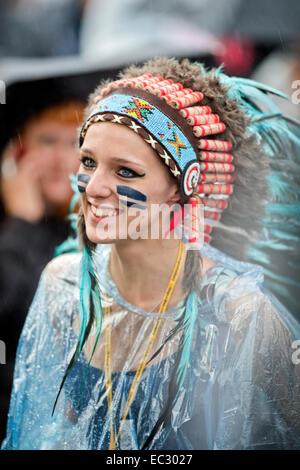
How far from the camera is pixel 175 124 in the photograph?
1.20m

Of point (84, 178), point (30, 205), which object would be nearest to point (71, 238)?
point (30, 205)

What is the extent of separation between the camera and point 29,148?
1818 millimetres

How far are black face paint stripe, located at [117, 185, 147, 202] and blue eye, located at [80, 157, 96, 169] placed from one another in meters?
0.11

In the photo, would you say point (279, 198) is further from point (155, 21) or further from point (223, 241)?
point (155, 21)

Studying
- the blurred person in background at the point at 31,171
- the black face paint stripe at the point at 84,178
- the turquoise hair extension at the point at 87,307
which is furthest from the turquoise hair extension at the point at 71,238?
the black face paint stripe at the point at 84,178

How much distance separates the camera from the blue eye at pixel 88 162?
126 centimetres

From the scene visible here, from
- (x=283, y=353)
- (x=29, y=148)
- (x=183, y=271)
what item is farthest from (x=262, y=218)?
(x=29, y=148)

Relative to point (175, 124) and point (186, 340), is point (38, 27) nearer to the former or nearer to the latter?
point (175, 124)

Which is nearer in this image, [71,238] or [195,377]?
[195,377]

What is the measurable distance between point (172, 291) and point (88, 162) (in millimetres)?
425

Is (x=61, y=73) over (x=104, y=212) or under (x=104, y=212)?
over

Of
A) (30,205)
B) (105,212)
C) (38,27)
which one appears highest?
(38,27)

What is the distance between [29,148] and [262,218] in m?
0.92

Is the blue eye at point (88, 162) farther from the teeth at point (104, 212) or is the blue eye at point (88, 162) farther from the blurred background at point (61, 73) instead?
the blurred background at point (61, 73)
